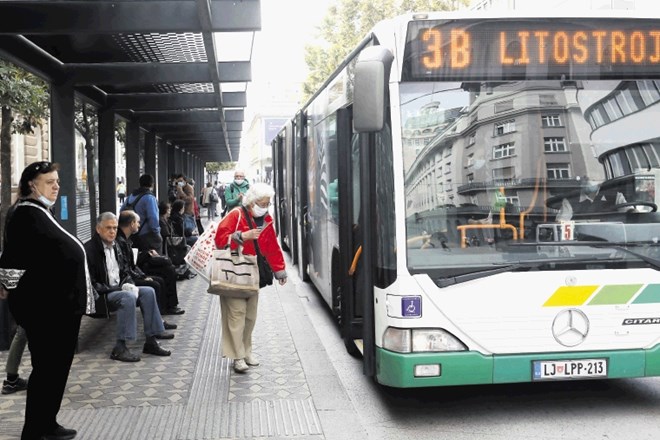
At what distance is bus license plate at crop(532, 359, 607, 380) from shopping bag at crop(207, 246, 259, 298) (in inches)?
106

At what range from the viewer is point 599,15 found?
18.0 ft

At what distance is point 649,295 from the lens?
5.45 metres

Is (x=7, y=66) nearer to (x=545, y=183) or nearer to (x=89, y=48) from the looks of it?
(x=89, y=48)

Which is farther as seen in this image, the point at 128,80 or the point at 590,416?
the point at 128,80

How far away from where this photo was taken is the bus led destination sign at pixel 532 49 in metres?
5.34

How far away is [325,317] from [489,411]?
4.37 meters

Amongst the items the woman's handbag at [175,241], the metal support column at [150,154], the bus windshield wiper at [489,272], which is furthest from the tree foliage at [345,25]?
the bus windshield wiper at [489,272]

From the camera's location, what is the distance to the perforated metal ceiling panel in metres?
7.50

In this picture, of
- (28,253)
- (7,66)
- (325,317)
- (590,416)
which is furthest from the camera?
(7,66)

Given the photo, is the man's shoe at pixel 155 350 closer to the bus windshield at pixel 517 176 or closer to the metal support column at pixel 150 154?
the bus windshield at pixel 517 176

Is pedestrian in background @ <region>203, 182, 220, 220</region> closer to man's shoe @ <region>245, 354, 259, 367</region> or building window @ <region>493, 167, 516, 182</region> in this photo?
man's shoe @ <region>245, 354, 259, 367</region>

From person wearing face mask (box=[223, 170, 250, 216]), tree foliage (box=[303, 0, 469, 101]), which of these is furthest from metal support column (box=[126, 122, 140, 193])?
tree foliage (box=[303, 0, 469, 101])

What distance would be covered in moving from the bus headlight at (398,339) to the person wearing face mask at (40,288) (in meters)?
2.03

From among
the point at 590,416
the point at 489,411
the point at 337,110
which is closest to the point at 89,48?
the point at 337,110
